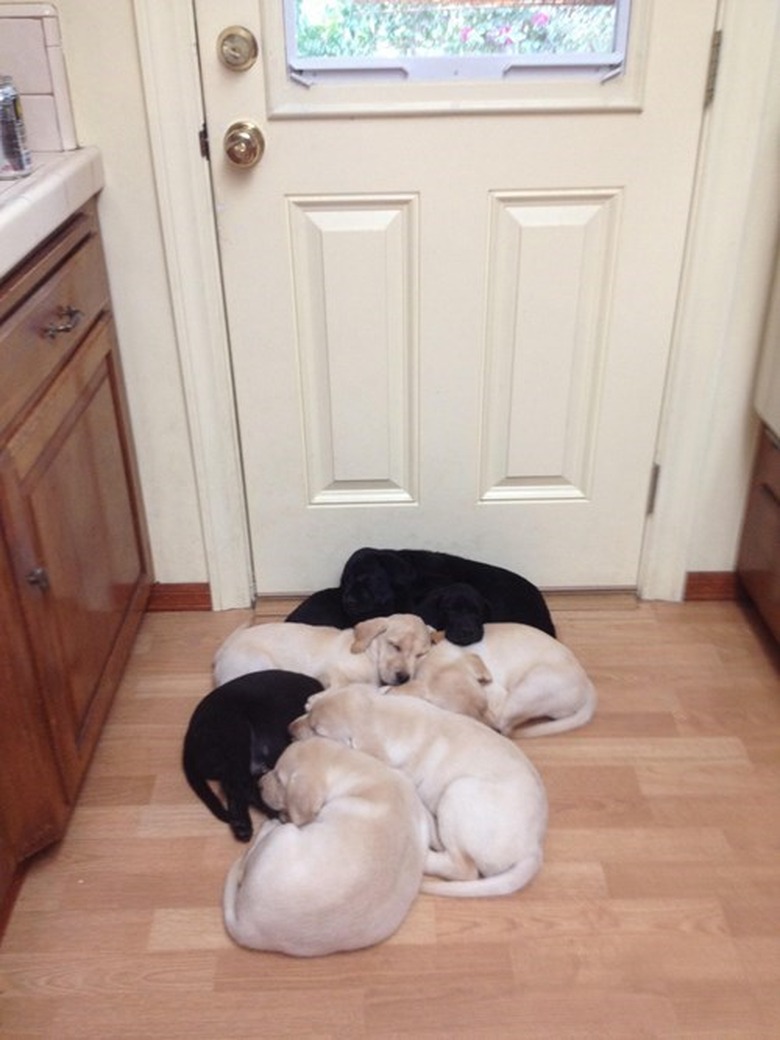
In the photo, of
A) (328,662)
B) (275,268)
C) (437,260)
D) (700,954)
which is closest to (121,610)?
(328,662)

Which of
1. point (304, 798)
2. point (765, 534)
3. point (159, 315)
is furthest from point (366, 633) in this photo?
point (765, 534)

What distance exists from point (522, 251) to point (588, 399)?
13.0 inches

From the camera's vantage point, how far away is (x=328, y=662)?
5.73ft

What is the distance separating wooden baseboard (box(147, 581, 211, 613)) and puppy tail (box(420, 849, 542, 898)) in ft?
2.94

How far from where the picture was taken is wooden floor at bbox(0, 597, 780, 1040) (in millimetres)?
1304

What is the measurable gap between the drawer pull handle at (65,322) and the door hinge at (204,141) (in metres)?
0.36

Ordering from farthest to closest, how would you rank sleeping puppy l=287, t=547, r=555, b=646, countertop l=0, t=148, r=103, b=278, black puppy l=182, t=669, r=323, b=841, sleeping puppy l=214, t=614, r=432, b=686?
sleeping puppy l=287, t=547, r=555, b=646
sleeping puppy l=214, t=614, r=432, b=686
black puppy l=182, t=669, r=323, b=841
countertop l=0, t=148, r=103, b=278

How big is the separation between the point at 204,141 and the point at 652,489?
3.61 feet

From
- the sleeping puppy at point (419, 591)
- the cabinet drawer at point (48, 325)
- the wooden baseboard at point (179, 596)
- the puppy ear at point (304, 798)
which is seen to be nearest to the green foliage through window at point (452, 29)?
the cabinet drawer at point (48, 325)

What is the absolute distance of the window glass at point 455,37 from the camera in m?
1.61

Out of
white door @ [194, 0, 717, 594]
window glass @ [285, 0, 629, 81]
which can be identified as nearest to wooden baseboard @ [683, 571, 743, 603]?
white door @ [194, 0, 717, 594]

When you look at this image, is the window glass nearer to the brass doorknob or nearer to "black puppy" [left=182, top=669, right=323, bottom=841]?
the brass doorknob

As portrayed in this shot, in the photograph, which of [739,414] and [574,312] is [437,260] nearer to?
[574,312]

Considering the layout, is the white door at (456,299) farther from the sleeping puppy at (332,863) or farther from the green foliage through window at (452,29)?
the sleeping puppy at (332,863)
